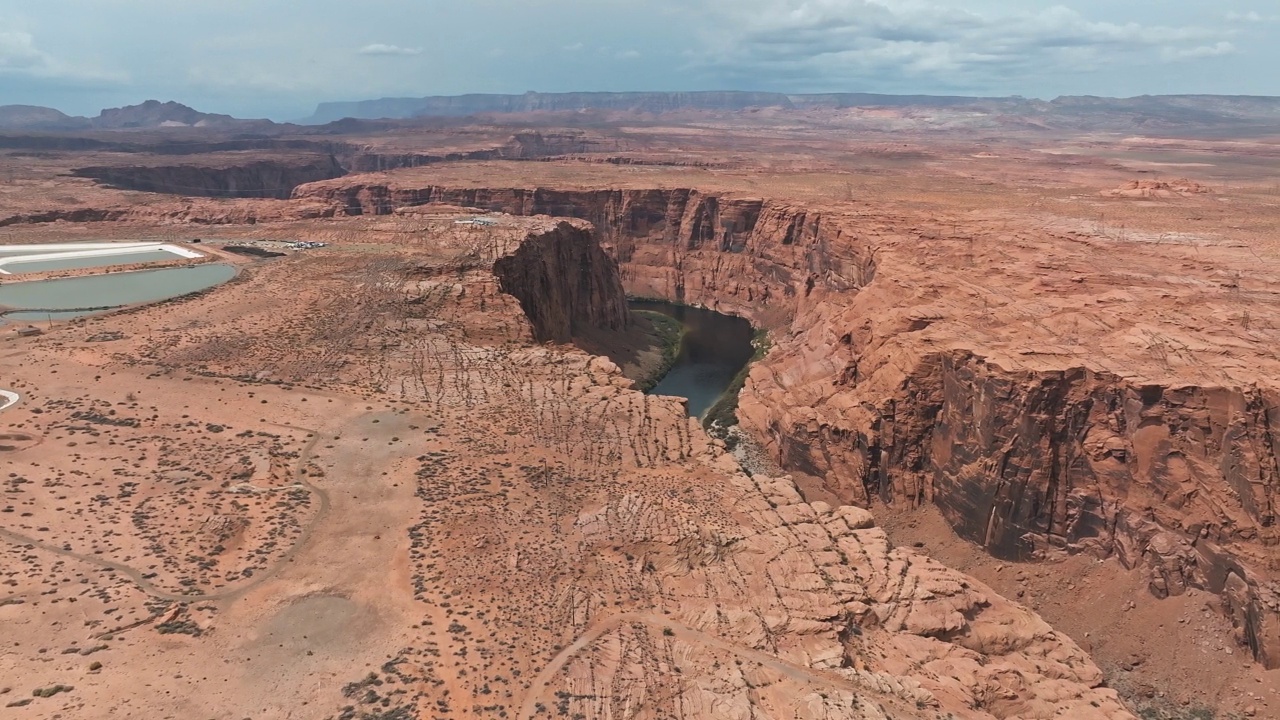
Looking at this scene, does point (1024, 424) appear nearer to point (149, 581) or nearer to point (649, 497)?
point (649, 497)

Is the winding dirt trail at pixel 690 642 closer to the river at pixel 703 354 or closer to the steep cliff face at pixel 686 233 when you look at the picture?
the river at pixel 703 354

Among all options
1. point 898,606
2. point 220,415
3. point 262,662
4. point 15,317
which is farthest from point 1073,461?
point 15,317

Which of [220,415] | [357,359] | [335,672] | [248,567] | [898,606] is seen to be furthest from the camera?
[357,359]

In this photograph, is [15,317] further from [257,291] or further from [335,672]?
[335,672]

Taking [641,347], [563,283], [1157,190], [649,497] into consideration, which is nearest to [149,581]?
[649,497]

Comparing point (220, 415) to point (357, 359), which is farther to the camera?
point (357, 359)

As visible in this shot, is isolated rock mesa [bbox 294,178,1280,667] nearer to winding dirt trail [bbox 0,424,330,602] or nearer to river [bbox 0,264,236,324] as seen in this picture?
winding dirt trail [bbox 0,424,330,602]

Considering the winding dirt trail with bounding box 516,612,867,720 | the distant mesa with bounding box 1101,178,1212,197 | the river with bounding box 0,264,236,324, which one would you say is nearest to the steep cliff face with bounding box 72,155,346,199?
the river with bounding box 0,264,236,324

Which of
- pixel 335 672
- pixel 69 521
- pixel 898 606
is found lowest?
pixel 898 606
